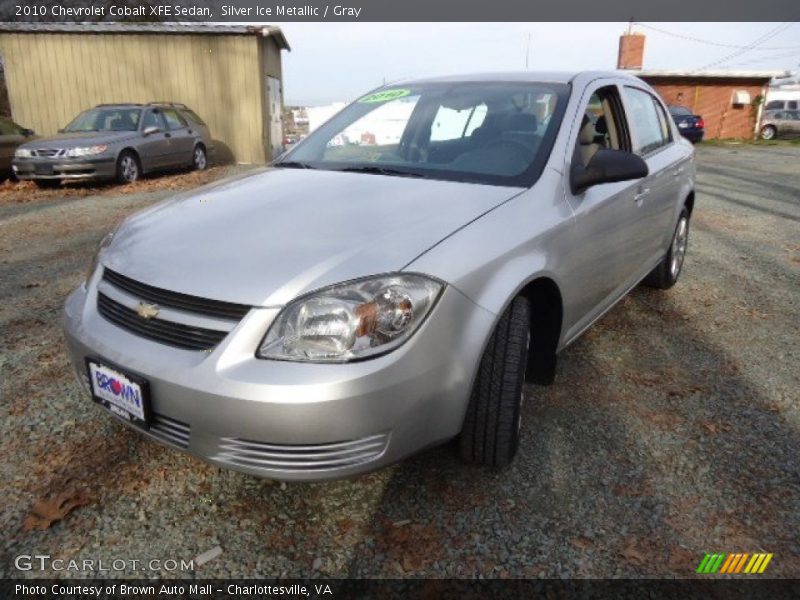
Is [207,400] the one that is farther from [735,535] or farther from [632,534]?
[735,535]

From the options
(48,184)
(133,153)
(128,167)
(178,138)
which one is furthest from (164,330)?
(178,138)

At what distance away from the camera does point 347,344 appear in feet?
5.63

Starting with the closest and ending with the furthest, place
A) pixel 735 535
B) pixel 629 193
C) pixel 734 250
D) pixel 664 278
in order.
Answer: pixel 735 535 → pixel 629 193 → pixel 664 278 → pixel 734 250

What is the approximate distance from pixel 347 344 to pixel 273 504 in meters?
0.77

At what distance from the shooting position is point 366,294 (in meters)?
1.76

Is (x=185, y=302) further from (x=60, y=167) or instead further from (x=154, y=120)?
(x=154, y=120)

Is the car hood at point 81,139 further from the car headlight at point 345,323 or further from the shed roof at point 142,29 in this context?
the car headlight at point 345,323

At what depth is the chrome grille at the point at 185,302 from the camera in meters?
1.76

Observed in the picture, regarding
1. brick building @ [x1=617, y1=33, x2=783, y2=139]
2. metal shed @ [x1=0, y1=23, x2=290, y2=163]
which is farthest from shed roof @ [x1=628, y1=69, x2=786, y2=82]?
metal shed @ [x1=0, y1=23, x2=290, y2=163]

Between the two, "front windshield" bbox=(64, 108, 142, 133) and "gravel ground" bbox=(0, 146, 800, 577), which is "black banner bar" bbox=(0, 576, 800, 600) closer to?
"gravel ground" bbox=(0, 146, 800, 577)

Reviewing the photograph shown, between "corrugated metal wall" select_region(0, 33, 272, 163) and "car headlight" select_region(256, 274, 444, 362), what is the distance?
45.7 ft

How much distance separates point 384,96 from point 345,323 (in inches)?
83.9

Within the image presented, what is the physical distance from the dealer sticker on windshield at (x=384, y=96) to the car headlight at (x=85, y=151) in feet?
24.3

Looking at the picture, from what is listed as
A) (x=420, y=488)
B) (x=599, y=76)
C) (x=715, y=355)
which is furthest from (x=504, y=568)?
(x=599, y=76)
